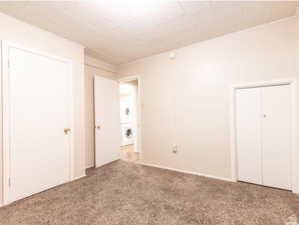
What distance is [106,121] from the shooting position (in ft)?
12.0

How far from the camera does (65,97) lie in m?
2.61

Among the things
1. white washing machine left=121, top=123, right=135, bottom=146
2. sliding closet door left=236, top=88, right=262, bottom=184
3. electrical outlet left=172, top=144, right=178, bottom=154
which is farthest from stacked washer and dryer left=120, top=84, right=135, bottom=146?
sliding closet door left=236, top=88, right=262, bottom=184

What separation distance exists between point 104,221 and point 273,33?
354 centimetres

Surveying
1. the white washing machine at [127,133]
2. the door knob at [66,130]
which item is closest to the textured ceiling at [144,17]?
the door knob at [66,130]

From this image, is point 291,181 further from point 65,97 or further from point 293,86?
point 65,97

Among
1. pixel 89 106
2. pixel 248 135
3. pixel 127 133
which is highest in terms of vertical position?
pixel 89 106

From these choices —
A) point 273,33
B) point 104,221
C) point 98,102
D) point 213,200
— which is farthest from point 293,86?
point 98,102

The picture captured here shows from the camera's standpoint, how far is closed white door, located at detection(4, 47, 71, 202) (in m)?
2.00

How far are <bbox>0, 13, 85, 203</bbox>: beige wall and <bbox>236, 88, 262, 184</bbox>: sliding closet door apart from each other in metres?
2.95

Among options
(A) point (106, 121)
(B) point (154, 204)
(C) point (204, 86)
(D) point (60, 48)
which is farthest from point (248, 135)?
(D) point (60, 48)

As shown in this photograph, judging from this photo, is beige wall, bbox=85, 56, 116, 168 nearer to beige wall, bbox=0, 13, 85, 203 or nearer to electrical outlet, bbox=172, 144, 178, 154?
beige wall, bbox=0, 13, 85, 203

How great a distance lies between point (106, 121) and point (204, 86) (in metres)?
2.45

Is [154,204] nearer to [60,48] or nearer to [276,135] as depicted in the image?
[276,135]

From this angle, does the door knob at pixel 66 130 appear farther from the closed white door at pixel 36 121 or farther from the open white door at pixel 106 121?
the open white door at pixel 106 121
